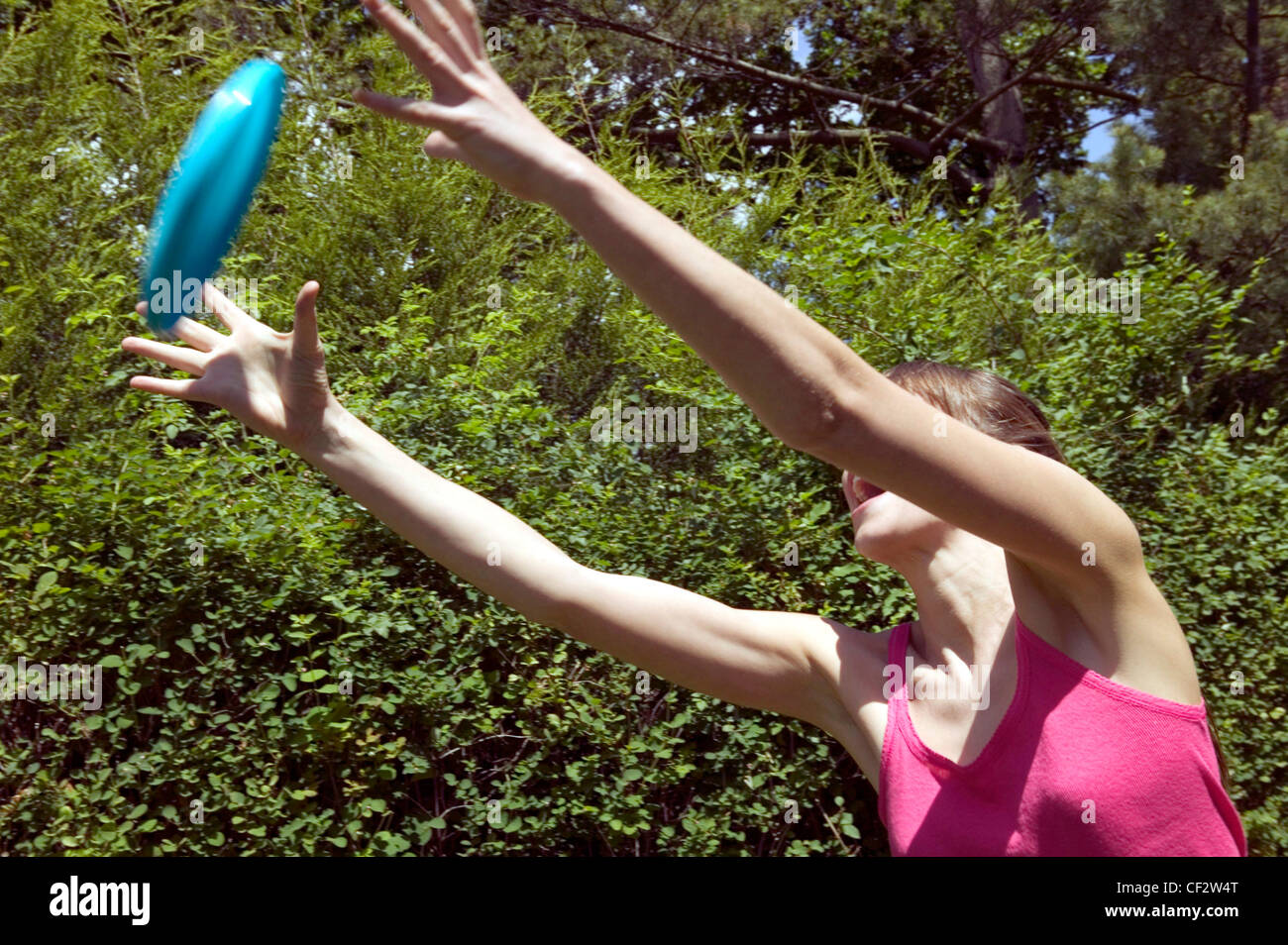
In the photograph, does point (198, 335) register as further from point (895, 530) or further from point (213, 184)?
point (895, 530)

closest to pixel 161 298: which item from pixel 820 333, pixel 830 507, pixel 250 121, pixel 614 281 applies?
pixel 250 121

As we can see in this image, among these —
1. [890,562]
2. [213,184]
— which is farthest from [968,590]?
[213,184]

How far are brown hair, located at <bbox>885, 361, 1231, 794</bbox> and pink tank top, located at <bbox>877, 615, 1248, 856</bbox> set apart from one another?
236 millimetres

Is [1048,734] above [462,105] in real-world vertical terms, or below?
below

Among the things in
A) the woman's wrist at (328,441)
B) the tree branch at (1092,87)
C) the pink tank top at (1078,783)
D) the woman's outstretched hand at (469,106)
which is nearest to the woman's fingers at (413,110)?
the woman's outstretched hand at (469,106)

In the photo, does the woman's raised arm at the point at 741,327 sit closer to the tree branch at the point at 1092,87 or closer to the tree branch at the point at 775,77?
the tree branch at the point at 775,77

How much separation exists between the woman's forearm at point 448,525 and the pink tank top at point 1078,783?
72 cm

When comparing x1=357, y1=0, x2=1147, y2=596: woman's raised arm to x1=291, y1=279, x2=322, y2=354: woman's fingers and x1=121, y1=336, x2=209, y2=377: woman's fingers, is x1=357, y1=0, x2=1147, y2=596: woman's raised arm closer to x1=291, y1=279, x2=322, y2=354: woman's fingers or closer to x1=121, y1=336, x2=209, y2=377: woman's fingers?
x1=291, y1=279, x2=322, y2=354: woman's fingers

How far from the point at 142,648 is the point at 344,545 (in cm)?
74

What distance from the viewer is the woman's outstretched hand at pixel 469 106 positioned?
1354 mm

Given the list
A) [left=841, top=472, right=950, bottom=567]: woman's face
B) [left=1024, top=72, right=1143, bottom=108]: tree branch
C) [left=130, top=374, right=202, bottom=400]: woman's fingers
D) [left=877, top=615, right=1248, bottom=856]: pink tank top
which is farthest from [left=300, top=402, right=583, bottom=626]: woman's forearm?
[left=1024, top=72, right=1143, bottom=108]: tree branch

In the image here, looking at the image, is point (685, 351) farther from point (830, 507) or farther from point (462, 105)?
point (462, 105)

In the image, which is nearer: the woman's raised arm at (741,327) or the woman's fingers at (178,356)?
the woman's raised arm at (741,327)

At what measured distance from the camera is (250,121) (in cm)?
279
